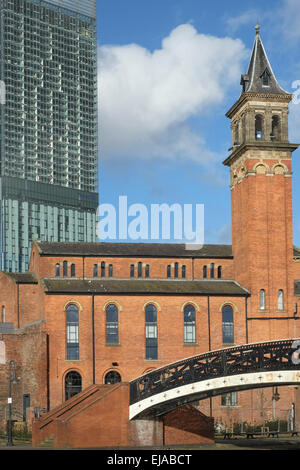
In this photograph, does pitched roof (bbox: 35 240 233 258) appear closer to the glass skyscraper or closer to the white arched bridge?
the white arched bridge

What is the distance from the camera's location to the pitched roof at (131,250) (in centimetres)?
7006

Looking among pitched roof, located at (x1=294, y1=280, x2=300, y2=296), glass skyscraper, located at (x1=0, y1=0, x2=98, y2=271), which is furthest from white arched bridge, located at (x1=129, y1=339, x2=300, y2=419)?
glass skyscraper, located at (x1=0, y1=0, x2=98, y2=271)

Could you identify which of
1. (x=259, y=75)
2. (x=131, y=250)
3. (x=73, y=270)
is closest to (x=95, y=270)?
(x=73, y=270)

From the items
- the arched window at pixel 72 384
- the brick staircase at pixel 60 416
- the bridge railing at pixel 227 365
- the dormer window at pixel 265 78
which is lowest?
the brick staircase at pixel 60 416

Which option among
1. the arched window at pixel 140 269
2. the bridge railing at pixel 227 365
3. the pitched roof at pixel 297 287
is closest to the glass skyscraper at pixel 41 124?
the arched window at pixel 140 269

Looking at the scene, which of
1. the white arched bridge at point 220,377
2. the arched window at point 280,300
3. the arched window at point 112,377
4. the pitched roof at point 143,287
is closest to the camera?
the white arched bridge at point 220,377

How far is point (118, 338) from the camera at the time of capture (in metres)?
66.3

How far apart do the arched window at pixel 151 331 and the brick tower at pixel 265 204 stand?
25.5 feet

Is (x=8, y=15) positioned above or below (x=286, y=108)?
above

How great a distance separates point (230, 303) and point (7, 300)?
18.8 meters

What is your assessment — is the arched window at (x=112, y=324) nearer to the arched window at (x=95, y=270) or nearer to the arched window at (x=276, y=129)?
the arched window at (x=95, y=270)

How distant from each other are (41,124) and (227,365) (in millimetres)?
151651
